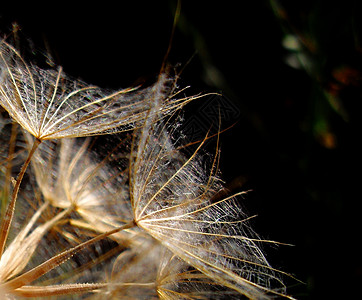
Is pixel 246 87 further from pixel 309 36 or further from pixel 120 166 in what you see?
pixel 120 166

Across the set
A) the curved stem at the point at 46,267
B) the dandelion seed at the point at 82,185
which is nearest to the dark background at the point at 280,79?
the dandelion seed at the point at 82,185

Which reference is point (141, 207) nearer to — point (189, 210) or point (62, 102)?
point (189, 210)

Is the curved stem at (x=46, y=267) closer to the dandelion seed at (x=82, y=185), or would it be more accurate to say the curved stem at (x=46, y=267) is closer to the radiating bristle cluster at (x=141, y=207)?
the radiating bristle cluster at (x=141, y=207)

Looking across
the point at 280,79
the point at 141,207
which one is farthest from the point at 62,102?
the point at 280,79

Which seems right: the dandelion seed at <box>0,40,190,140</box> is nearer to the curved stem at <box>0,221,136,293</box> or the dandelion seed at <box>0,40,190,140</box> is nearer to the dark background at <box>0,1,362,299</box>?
the curved stem at <box>0,221,136,293</box>

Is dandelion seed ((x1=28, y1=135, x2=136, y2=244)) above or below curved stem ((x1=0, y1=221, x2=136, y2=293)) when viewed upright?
above

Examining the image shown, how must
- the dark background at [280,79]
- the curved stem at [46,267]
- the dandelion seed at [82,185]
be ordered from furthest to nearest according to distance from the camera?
the dark background at [280,79] → the dandelion seed at [82,185] → the curved stem at [46,267]

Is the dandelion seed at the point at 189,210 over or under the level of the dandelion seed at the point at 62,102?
under

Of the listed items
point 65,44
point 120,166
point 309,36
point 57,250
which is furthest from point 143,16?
point 57,250

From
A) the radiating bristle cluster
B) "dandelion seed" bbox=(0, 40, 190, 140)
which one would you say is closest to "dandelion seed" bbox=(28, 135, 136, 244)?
the radiating bristle cluster
